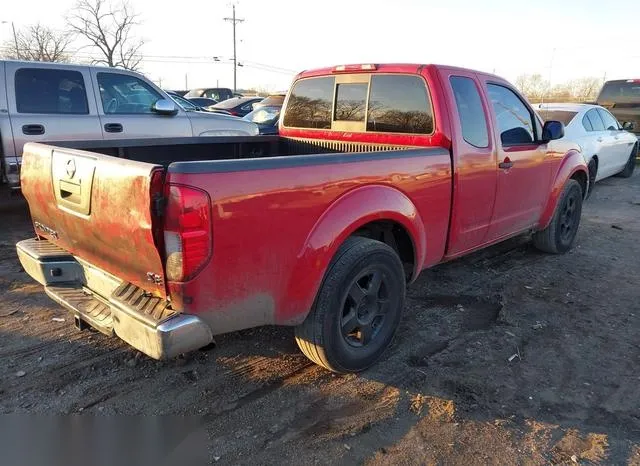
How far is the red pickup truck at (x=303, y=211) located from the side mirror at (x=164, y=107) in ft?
9.40

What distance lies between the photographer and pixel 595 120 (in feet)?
31.2

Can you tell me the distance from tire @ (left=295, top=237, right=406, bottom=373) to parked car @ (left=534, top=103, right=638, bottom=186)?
263 inches

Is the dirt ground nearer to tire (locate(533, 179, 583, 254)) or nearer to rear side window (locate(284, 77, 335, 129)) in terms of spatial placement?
tire (locate(533, 179, 583, 254))

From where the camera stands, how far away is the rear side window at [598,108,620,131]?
32.3 feet

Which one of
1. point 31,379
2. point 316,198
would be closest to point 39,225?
point 31,379

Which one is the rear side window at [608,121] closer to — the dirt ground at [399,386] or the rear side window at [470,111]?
the dirt ground at [399,386]

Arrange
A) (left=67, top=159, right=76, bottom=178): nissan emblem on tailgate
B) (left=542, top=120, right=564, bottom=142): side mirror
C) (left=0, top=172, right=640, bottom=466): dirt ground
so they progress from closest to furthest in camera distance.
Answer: (left=0, top=172, right=640, bottom=466): dirt ground → (left=67, top=159, right=76, bottom=178): nissan emblem on tailgate → (left=542, top=120, right=564, bottom=142): side mirror

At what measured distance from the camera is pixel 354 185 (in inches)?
117

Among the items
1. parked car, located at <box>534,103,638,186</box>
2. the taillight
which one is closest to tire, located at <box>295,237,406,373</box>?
the taillight

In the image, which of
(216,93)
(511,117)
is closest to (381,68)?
(511,117)

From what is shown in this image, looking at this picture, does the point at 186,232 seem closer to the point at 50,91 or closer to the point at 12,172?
the point at 12,172

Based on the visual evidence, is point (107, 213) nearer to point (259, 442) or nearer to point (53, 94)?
point (259, 442)

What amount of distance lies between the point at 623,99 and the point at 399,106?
43.3 feet

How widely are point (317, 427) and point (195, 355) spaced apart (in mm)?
1095
